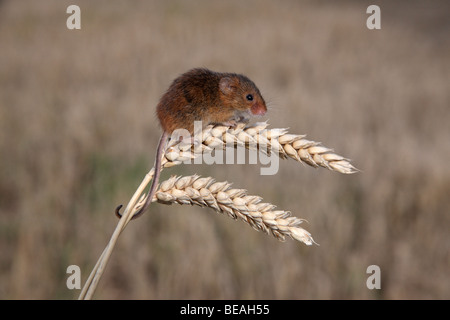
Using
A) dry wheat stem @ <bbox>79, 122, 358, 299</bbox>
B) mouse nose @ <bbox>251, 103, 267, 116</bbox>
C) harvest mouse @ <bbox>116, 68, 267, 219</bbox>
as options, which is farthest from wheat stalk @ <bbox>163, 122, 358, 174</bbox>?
mouse nose @ <bbox>251, 103, 267, 116</bbox>

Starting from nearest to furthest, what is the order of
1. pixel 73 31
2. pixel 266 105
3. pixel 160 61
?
pixel 266 105
pixel 160 61
pixel 73 31

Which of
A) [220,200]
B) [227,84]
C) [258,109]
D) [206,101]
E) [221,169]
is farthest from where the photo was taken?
[221,169]

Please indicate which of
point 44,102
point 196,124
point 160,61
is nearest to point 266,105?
point 196,124

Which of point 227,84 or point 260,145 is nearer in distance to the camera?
point 260,145

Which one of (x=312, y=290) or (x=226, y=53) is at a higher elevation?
(x=226, y=53)

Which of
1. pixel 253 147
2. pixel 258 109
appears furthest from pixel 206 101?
pixel 253 147

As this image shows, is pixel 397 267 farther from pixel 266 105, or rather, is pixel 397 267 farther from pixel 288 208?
pixel 266 105

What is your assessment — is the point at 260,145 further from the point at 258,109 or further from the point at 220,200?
the point at 258,109
